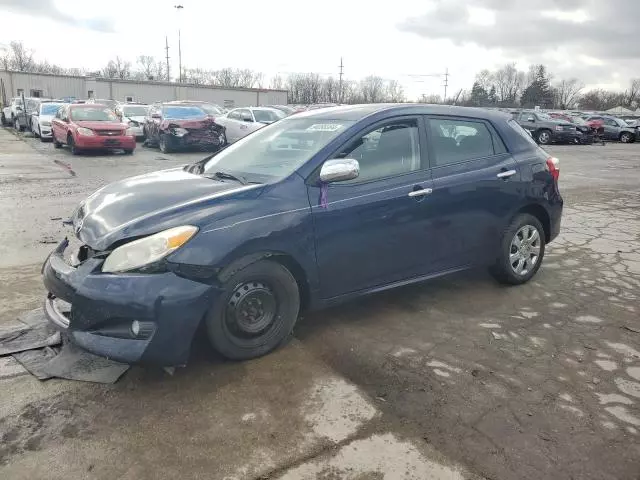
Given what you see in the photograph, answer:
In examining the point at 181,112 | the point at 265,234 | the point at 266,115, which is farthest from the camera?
the point at 266,115

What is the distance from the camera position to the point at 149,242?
3.08m

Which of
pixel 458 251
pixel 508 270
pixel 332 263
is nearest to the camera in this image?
pixel 332 263

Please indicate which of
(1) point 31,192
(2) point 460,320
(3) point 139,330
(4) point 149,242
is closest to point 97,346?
(3) point 139,330

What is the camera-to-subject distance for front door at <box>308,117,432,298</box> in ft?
12.0

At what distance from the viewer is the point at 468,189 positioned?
439 cm

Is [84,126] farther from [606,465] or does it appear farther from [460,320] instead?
[606,465]

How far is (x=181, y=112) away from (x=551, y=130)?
1945cm

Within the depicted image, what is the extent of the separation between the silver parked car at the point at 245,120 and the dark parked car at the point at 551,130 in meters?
14.8

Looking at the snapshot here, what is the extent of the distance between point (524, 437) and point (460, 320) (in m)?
1.54

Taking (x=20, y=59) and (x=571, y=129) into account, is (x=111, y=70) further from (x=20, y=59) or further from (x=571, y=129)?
(x=571, y=129)

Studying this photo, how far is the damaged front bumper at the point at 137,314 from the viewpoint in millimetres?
2963

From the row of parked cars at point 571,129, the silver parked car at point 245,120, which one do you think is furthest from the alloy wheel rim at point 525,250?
the row of parked cars at point 571,129

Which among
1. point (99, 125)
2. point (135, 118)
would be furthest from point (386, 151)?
point (135, 118)

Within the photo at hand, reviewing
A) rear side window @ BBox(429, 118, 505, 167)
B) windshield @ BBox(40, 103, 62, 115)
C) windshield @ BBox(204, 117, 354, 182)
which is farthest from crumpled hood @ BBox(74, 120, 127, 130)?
rear side window @ BBox(429, 118, 505, 167)
